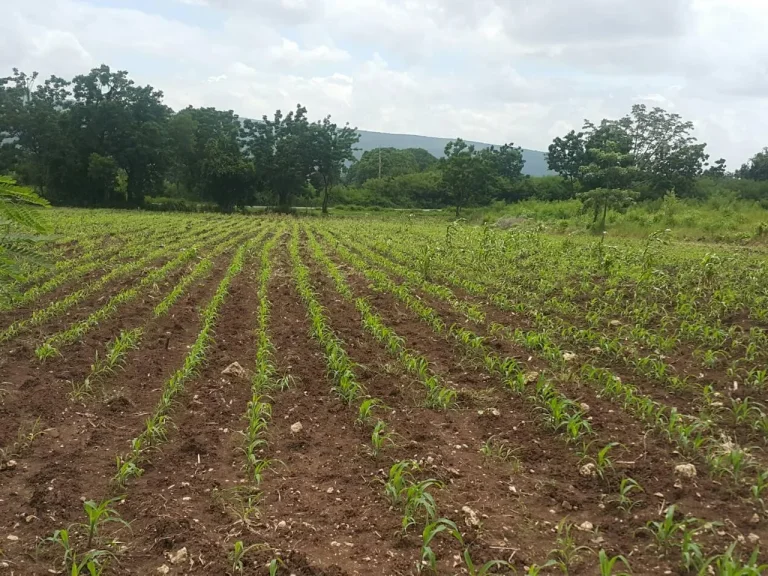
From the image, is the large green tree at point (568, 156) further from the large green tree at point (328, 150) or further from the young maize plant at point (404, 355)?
the young maize plant at point (404, 355)

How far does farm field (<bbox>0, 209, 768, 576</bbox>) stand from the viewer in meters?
3.03

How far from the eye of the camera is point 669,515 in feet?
9.68

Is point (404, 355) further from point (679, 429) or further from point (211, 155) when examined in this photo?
point (211, 155)

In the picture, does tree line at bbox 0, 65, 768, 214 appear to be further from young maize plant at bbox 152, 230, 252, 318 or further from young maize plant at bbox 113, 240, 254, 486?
young maize plant at bbox 113, 240, 254, 486

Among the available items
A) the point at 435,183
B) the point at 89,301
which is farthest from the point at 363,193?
the point at 89,301

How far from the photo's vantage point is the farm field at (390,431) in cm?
303

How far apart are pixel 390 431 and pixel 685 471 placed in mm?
2106

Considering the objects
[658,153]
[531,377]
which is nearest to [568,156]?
[658,153]

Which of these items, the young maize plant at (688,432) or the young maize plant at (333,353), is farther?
the young maize plant at (333,353)

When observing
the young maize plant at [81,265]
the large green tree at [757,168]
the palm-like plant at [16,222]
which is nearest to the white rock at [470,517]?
Result: the palm-like plant at [16,222]

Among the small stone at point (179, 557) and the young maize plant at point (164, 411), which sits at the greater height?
the young maize plant at point (164, 411)

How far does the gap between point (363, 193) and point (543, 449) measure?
47.4m

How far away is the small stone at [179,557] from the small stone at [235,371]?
2.78m

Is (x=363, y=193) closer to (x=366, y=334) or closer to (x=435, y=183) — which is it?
(x=435, y=183)
